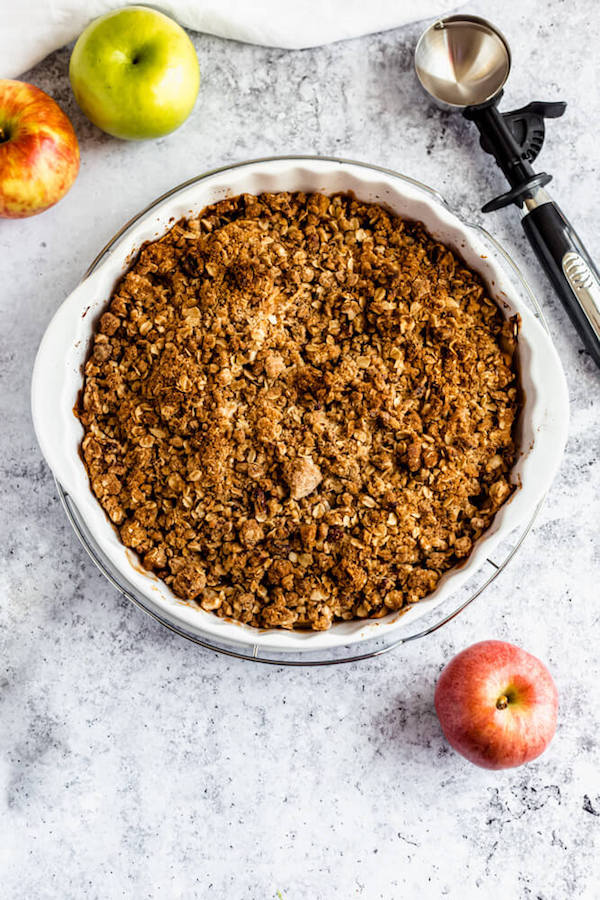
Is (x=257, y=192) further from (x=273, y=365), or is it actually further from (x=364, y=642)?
(x=364, y=642)

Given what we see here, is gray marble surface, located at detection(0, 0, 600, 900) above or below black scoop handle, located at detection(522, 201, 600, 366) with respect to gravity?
below

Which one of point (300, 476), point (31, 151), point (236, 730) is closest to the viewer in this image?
point (300, 476)

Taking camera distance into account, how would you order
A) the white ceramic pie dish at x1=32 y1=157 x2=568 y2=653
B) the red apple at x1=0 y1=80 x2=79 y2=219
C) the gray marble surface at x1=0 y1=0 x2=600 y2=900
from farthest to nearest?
the gray marble surface at x1=0 y1=0 x2=600 y2=900
the red apple at x1=0 y1=80 x2=79 y2=219
the white ceramic pie dish at x1=32 y1=157 x2=568 y2=653

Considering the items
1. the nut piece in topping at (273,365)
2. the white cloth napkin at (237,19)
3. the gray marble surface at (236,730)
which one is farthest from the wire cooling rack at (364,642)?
the nut piece in topping at (273,365)

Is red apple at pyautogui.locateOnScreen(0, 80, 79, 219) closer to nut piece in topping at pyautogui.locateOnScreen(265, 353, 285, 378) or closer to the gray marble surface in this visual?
the gray marble surface

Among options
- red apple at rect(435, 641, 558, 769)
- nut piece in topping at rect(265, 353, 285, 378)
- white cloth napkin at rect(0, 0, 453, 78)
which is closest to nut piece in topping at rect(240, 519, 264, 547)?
nut piece in topping at rect(265, 353, 285, 378)

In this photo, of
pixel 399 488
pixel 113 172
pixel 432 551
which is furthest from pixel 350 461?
pixel 113 172

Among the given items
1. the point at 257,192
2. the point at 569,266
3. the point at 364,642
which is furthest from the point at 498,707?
the point at 257,192

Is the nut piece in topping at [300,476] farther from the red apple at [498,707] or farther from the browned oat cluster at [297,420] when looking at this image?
the red apple at [498,707]
